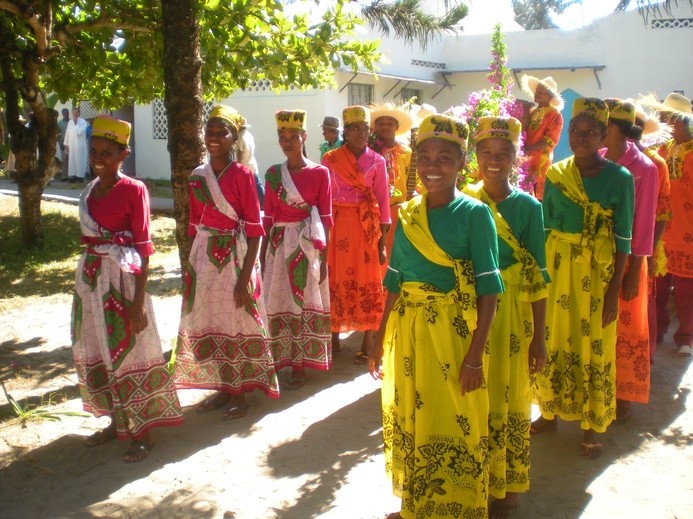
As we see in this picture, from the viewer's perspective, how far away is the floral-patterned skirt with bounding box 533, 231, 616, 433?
3.80 m

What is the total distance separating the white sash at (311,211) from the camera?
4859 mm

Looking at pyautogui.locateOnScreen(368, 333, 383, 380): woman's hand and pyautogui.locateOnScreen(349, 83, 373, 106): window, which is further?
pyautogui.locateOnScreen(349, 83, 373, 106): window

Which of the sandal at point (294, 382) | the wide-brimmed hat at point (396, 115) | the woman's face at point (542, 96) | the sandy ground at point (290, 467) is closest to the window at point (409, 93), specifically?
the woman's face at point (542, 96)

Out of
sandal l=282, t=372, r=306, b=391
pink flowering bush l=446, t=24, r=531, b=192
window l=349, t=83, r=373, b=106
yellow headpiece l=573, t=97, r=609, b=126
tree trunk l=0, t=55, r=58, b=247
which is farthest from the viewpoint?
window l=349, t=83, r=373, b=106

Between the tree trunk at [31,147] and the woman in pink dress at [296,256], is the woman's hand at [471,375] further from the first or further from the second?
the tree trunk at [31,147]

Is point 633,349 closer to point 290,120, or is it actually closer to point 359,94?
point 290,120

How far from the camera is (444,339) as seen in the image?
9.21ft

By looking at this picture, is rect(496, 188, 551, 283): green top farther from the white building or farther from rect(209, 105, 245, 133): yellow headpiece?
the white building

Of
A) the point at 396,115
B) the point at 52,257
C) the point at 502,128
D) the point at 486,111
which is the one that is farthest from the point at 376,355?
the point at 52,257

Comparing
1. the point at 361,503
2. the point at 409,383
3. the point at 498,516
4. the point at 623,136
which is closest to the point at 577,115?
the point at 623,136

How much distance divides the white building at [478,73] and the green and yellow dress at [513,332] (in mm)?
13753

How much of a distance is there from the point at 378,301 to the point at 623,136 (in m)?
2.46

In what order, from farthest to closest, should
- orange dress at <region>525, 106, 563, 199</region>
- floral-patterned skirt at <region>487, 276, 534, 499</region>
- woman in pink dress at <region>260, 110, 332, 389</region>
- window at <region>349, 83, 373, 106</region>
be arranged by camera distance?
window at <region>349, 83, 373, 106</region> < orange dress at <region>525, 106, 563, 199</region> < woman in pink dress at <region>260, 110, 332, 389</region> < floral-patterned skirt at <region>487, 276, 534, 499</region>

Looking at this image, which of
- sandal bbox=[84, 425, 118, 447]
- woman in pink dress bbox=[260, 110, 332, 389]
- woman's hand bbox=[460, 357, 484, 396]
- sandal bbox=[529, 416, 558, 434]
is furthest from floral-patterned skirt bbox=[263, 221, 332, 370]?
woman's hand bbox=[460, 357, 484, 396]
